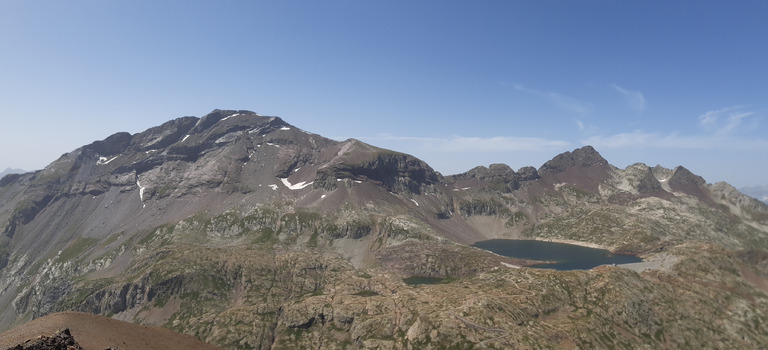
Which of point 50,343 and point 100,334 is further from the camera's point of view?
point 100,334

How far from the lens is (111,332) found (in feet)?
155

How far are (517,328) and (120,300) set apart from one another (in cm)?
21109

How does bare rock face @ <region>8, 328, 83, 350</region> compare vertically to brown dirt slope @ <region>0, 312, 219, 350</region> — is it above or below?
above

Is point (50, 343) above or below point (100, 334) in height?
above

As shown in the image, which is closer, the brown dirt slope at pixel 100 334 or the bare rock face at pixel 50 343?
the bare rock face at pixel 50 343

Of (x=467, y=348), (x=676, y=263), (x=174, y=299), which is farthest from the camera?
(x=174, y=299)

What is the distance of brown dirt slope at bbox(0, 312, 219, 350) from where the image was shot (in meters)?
42.2

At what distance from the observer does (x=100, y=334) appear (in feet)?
149

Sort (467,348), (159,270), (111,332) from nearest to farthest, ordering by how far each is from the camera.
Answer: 1. (111,332)
2. (467,348)
3. (159,270)

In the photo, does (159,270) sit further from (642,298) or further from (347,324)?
(642,298)

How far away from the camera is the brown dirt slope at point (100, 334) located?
42156 mm

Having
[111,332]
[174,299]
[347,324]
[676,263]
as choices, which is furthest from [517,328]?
[174,299]

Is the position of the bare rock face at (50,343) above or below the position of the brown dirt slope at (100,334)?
above

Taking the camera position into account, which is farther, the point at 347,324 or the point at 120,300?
the point at 120,300
